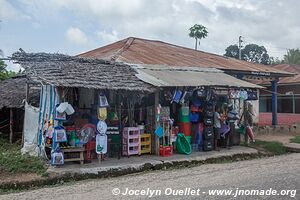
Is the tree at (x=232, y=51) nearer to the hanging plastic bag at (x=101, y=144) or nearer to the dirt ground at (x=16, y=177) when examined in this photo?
the hanging plastic bag at (x=101, y=144)

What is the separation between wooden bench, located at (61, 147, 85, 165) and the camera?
9706 mm

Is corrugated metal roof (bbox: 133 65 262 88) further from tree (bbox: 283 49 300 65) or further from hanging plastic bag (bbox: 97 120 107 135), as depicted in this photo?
tree (bbox: 283 49 300 65)

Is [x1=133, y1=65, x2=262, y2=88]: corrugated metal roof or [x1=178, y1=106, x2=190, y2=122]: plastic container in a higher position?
[x1=133, y1=65, x2=262, y2=88]: corrugated metal roof

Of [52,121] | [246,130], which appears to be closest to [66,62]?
[52,121]

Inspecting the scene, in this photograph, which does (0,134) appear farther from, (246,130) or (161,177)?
(246,130)

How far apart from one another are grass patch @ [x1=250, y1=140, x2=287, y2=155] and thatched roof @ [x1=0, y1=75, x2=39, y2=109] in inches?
318

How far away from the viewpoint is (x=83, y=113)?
11.2 metres

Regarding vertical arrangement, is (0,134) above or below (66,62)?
below

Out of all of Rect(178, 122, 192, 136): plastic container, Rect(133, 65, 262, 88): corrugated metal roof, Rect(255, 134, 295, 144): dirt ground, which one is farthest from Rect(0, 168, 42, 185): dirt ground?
Rect(255, 134, 295, 144): dirt ground

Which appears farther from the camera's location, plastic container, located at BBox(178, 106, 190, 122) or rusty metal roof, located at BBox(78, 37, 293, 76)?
rusty metal roof, located at BBox(78, 37, 293, 76)

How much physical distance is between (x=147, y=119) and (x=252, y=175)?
4119mm

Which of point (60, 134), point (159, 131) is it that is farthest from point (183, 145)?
point (60, 134)

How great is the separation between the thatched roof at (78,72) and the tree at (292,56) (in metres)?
44.7

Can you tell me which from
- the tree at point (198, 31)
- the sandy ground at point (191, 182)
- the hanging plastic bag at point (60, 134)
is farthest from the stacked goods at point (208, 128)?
the tree at point (198, 31)
